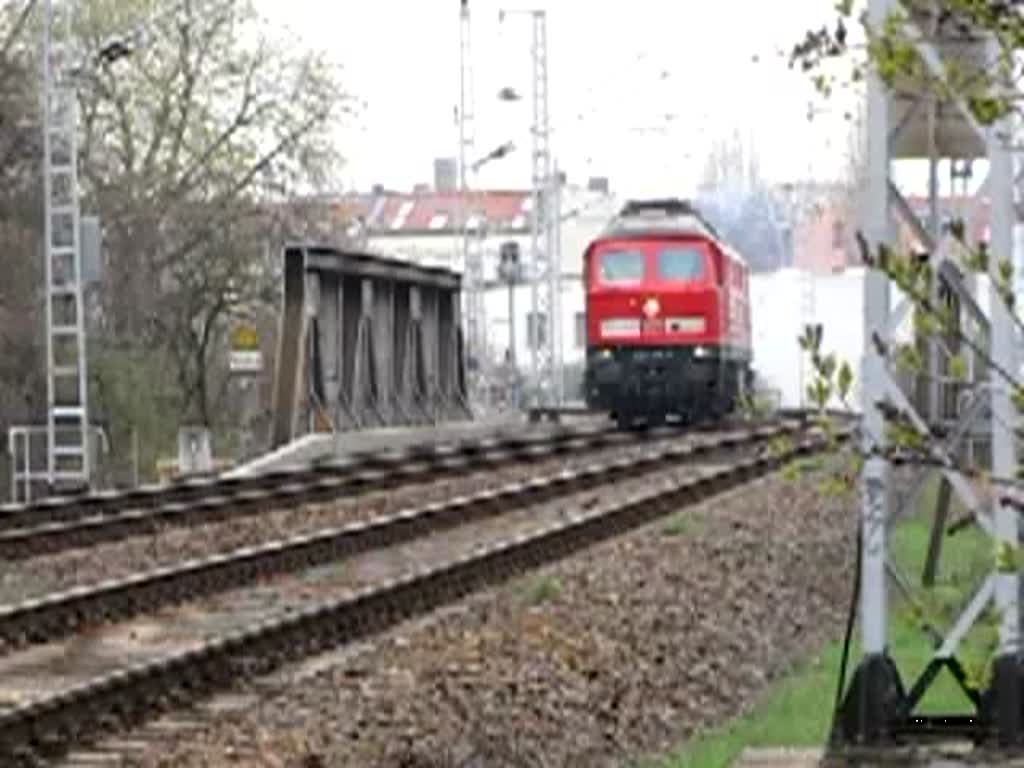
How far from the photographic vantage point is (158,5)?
219 feet

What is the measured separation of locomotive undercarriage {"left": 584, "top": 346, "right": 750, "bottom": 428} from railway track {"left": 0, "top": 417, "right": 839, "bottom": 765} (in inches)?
653

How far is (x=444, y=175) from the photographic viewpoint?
168 meters

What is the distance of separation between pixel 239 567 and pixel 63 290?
22775mm

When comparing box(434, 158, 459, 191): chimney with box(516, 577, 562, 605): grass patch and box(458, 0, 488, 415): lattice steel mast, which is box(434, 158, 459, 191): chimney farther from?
box(516, 577, 562, 605): grass patch

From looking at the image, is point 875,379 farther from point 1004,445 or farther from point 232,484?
point 232,484

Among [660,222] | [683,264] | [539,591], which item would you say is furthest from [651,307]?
[539,591]

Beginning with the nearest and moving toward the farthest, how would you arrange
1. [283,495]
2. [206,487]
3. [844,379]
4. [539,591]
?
1. [844,379]
2. [539,591]
3. [283,495]
4. [206,487]

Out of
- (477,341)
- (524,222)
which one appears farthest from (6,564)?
(524,222)

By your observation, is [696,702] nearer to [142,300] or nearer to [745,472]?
[745,472]

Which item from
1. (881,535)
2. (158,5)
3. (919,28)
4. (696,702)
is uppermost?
(158,5)

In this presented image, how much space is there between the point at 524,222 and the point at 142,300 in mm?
96268

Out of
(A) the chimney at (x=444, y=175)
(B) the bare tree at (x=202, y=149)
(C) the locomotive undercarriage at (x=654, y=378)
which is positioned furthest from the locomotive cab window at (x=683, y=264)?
(A) the chimney at (x=444, y=175)

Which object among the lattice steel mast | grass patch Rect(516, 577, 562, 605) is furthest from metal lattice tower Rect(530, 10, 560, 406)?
grass patch Rect(516, 577, 562, 605)

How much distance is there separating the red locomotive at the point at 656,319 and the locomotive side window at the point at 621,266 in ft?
0.06
